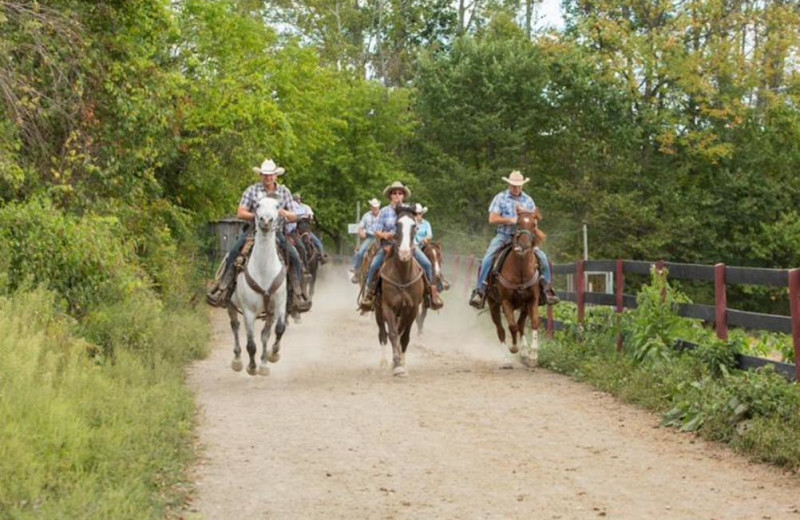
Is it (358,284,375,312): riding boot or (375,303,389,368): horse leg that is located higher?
(358,284,375,312): riding boot

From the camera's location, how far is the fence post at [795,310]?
11422mm

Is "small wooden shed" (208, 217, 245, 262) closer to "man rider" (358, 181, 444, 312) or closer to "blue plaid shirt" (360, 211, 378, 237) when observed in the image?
"blue plaid shirt" (360, 211, 378, 237)

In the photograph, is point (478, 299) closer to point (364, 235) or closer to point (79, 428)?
point (364, 235)

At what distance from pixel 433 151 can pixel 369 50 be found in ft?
44.6

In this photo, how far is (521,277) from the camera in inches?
694

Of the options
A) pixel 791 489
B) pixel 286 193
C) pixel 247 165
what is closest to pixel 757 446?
pixel 791 489

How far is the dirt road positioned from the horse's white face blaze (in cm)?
168

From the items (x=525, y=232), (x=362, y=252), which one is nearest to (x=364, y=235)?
(x=362, y=252)

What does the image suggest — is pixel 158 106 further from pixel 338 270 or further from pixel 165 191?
pixel 338 270

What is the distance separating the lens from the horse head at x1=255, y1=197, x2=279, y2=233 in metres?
15.1

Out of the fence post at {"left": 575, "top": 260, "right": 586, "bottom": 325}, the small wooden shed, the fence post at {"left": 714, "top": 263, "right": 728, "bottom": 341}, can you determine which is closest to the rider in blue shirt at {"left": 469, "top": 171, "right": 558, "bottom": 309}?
the fence post at {"left": 575, "top": 260, "right": 586, "bottom": 325}

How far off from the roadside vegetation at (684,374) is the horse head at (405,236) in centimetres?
281

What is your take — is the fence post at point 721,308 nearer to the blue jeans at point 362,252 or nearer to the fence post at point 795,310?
the fence post at point 795,310

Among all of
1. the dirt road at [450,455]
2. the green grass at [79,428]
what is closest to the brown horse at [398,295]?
the dirt road at [450,455]
